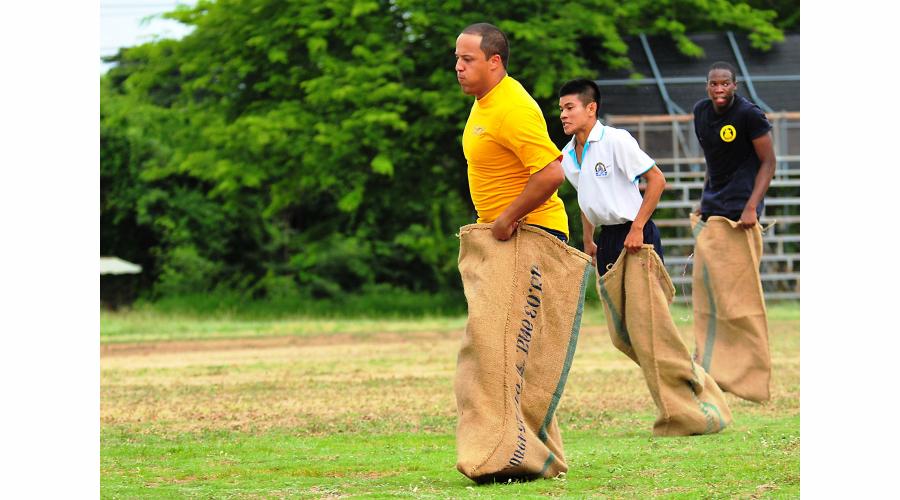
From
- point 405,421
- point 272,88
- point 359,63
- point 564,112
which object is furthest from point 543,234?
point 272,88

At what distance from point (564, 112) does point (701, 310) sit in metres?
2.75

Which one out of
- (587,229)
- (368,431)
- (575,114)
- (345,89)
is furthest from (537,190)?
(345,89)

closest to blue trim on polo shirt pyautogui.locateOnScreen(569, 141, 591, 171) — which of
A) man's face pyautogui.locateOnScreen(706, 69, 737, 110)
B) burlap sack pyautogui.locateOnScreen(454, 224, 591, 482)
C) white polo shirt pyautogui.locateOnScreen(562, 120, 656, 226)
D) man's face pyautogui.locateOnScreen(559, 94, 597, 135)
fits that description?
white polo shirt pyautogui.locateOnScreen(562, 120, 656, 226)

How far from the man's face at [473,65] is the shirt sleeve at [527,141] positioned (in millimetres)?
225

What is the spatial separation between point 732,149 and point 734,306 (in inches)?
46.0

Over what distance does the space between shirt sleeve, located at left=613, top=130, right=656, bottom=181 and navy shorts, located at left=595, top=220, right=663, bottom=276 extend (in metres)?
0.36

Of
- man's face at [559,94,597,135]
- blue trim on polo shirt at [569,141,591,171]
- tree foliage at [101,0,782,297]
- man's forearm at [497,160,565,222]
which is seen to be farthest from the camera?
tree foliage at [101,0,782,297]

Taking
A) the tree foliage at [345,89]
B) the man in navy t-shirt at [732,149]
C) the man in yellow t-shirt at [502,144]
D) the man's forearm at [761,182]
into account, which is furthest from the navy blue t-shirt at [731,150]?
the tree foliage at [345,89]

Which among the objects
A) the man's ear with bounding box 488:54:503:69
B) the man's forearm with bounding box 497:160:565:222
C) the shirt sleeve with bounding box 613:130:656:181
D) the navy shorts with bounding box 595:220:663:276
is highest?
the man's ear with bounding box 488:54:503:69

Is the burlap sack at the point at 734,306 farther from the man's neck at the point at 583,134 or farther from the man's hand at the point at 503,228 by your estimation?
the man's hand at the point at 503,228

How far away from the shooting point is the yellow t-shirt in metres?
7.04

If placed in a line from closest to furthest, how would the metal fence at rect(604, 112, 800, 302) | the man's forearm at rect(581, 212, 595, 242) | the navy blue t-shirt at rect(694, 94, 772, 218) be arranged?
the man's forearm at rect(581, 212, 595, 242)
the navy blue t-shirt at rect(694, 94, 772, 218)
the metal fence at rect(604, 112, 800, 302)

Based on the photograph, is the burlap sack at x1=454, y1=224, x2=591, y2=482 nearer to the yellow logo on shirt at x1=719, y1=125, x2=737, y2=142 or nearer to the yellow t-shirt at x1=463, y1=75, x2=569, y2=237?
the yellow t-shirt at x1=463, y1=75, x2=569, y2=237

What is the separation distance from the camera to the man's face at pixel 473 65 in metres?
7.12
